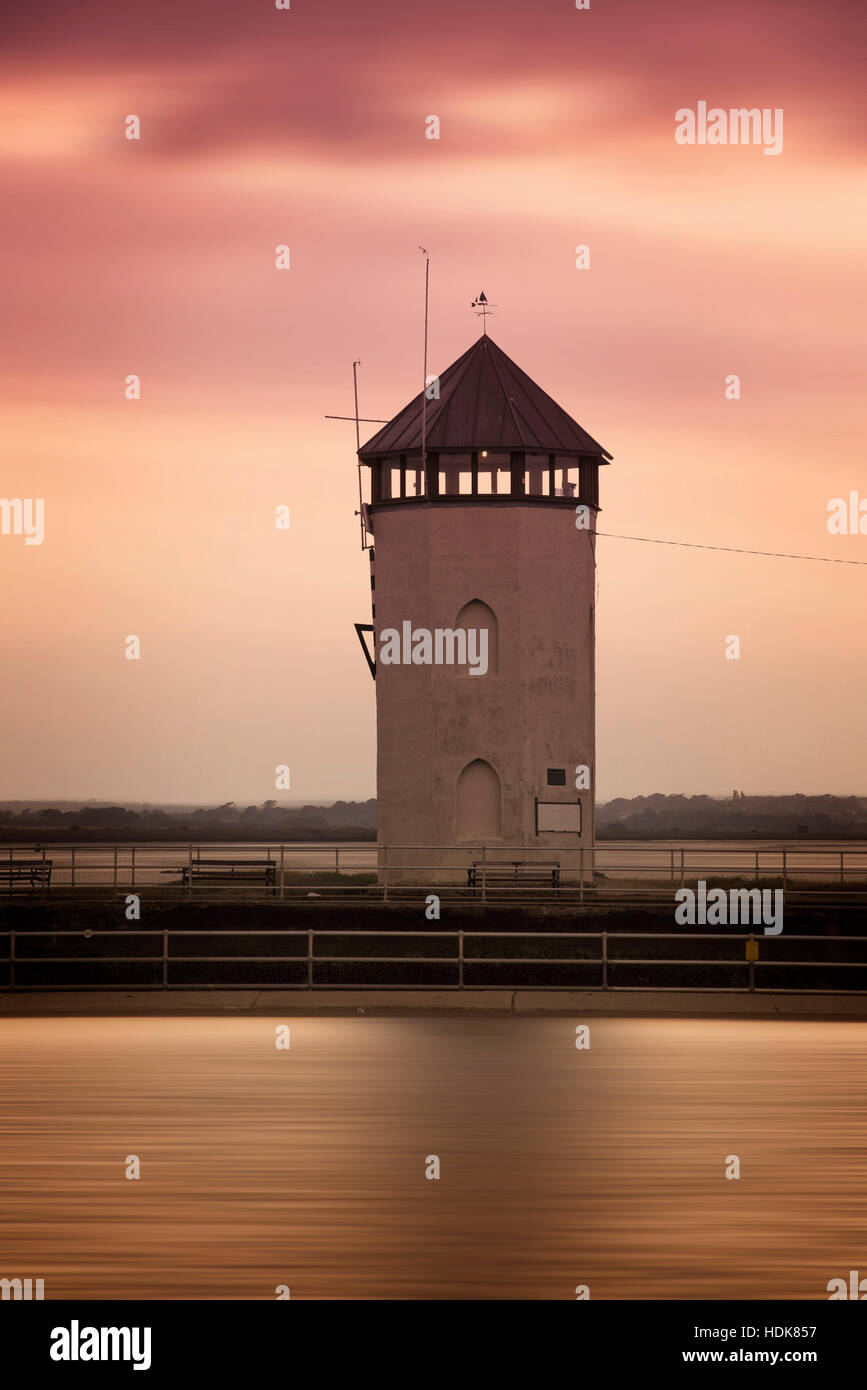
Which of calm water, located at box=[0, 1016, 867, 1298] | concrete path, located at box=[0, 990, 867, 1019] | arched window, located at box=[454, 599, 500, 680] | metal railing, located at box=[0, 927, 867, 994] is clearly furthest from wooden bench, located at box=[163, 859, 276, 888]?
calm water, located at box=[0, 1016, 867, 1298]

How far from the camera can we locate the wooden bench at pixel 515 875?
41719 mm

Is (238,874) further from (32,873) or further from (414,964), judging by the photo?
(414,964)

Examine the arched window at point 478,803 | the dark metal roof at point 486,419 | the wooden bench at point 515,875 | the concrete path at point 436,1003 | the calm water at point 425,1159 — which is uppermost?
the dark metal roof at point 486,419

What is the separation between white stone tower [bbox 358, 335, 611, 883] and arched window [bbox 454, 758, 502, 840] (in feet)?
0.11

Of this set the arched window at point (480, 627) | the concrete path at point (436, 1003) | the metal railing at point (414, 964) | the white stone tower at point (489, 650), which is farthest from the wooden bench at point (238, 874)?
the concrete path at point (436, 1003)

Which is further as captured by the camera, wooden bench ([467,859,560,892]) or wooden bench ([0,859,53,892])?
wooden bench ([0,859,53,892])

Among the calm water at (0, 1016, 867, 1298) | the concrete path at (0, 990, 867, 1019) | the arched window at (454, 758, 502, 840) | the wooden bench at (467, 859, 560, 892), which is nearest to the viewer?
the calm water at (0, 1016, 867, 1298)

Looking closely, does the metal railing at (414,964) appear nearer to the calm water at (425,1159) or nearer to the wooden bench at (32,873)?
the wooden bench at (32,873)

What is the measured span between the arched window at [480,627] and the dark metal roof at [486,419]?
3827 millimetres

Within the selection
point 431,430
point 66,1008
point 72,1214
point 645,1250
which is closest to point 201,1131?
point 72,1214

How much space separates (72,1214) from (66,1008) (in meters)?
11.8

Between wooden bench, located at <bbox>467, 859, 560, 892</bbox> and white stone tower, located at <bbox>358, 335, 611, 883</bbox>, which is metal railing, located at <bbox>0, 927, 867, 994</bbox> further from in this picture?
white stone tower, located at <bbox>358, 335, 611, 883</bbox>

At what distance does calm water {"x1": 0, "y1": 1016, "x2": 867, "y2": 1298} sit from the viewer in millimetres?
10242

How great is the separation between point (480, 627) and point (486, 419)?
5.00 metres
